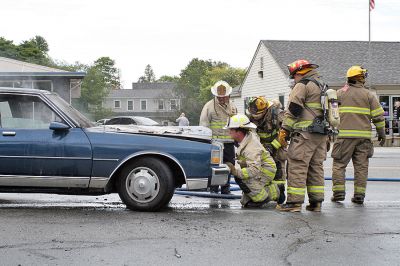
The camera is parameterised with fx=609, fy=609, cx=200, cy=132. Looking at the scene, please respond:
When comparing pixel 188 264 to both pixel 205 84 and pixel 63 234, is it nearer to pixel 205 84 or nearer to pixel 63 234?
pixel 63 234

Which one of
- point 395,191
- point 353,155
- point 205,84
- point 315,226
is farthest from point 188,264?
point 205,84

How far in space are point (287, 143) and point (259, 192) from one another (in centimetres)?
83

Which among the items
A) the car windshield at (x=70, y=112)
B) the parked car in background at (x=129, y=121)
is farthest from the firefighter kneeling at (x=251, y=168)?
the parked car in background at (x=129, y=121)

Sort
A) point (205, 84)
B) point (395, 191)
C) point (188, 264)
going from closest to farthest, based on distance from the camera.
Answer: point (188, 264)
point (395, 191)
point (205, 84)

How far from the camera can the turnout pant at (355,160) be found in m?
8.19

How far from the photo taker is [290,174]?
24.4 feet

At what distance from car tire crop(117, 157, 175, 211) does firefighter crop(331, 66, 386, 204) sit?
8.29ft

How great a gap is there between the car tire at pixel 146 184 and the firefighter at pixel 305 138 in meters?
1.51

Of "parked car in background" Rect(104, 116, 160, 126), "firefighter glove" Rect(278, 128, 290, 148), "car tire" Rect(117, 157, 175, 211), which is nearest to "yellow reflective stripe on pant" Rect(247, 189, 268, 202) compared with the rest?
"firefighter glove" Rect(278, 128, 290, 148)

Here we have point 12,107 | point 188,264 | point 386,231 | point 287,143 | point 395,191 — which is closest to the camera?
point 188,264

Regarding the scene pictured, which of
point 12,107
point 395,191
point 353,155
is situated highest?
point 12,107

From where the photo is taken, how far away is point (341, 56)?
112 feet

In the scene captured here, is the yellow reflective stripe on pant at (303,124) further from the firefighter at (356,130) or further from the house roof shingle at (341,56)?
the house roof shingle at (341,56)

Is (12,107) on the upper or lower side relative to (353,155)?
upper
